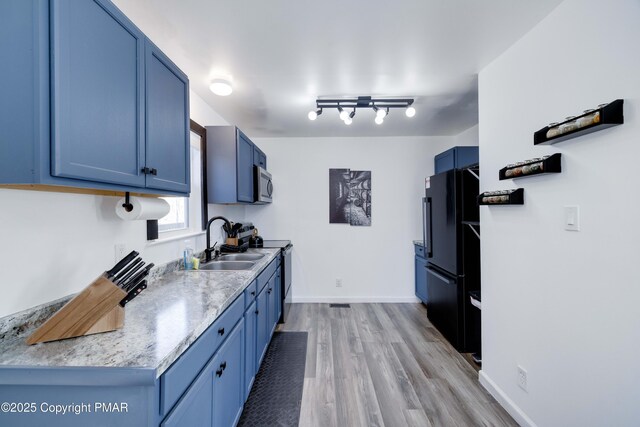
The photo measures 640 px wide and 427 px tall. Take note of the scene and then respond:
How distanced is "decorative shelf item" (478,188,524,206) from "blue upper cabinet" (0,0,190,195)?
212 centimetres

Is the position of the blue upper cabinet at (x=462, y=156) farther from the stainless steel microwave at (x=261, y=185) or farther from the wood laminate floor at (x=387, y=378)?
the stainless steel microwave at (x=261, y=185)

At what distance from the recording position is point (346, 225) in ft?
13.5

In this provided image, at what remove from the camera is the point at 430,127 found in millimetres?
3656

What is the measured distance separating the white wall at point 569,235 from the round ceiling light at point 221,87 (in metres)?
2.15

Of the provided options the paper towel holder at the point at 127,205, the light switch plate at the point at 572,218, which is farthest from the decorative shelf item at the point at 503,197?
the paper towel holder at the point at 127,205

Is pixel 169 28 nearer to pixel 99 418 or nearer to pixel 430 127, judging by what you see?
pixel 99 418

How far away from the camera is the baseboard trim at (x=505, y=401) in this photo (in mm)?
1693

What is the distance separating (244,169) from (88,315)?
2.08 m

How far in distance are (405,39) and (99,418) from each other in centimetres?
Answer: 239

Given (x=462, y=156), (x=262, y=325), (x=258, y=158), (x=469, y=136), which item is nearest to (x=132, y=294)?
(x=262, y=325)

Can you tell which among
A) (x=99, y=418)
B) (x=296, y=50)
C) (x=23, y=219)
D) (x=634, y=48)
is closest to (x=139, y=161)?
(x=23, y=219)

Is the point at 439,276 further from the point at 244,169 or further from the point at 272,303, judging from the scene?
the point at 244,169

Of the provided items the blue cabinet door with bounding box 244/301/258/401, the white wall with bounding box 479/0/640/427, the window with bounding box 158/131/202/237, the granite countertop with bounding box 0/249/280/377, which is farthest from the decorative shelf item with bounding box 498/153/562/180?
the window with bounding box 158/131/202/237

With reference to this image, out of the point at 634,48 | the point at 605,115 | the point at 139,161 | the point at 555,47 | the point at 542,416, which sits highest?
the point at 555,47
